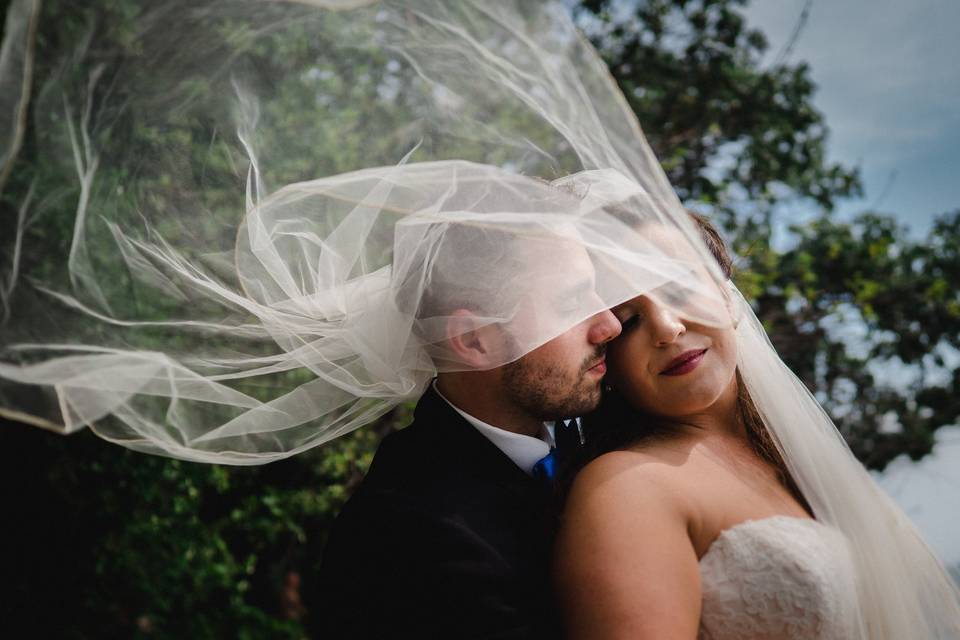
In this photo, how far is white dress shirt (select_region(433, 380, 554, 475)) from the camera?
7.58 ft

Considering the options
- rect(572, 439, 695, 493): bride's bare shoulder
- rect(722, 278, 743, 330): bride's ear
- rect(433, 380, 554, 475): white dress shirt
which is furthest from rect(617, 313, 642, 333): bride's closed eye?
rect(433, 380, 554, 475): white dress shirt

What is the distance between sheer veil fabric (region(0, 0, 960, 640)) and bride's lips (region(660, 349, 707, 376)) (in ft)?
0.53

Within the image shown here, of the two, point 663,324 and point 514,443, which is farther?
point 514,443

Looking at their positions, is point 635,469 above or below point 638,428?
above

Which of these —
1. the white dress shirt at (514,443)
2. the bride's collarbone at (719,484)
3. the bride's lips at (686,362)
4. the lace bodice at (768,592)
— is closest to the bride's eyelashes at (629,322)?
the bride's lips at (686,362)

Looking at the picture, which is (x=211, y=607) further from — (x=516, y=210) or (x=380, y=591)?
(x=516, y=210)

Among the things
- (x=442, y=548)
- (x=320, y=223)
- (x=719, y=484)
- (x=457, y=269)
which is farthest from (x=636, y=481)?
(x=320, y=223)

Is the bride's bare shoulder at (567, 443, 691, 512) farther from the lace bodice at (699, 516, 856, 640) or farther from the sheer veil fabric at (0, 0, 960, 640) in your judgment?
the sheer veil fabric at (0, 0, 960, 640)

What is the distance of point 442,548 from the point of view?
6.23 feet

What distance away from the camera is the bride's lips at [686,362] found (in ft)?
7.02

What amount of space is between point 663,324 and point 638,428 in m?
0.44

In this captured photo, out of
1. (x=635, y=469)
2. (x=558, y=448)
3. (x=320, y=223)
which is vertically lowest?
(x=558, y=448)

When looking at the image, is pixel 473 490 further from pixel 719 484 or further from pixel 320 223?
pixel 320 223

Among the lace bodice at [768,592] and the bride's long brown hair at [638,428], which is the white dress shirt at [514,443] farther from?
the lace bodice at [768,592]
